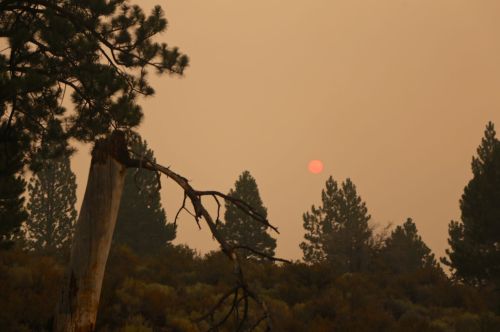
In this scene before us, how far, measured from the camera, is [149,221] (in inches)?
1417

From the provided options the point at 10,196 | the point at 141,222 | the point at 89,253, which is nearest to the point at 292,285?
the point at 10,196

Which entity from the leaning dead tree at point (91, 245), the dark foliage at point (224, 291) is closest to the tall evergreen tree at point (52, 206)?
the dark foliage at point (224, 291)

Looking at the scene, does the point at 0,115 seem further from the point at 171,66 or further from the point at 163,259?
the point at 163,259

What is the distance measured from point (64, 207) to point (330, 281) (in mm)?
26408

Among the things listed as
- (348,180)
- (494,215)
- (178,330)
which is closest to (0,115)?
(178,330)

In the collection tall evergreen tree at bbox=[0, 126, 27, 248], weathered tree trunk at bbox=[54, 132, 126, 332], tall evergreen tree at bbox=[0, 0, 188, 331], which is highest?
tall evergreen tree at bbox=[0, 0, 188, 331]

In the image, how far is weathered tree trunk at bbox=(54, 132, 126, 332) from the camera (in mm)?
3520

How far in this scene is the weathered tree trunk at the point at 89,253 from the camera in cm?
352

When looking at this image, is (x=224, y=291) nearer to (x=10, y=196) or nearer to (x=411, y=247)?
(x=10, y=196)

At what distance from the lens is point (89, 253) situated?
354 cm

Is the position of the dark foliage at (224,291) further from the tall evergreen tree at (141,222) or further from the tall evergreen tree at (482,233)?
the tall evergreen tree at (141,222)

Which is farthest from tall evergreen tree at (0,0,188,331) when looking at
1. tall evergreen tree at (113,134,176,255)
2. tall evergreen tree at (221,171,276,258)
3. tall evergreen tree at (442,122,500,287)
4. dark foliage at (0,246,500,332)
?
tall evergreen tree at (221,171,276,258)

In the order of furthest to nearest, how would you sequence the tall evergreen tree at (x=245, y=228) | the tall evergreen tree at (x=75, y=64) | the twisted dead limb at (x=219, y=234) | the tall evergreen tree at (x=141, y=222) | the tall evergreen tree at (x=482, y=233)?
the tall evergreen tree at (x=245, y=228)
the tall evergreen tree at (x=141, y=222)
the tall evergreen tree at (x=482, y=233)
the tall evergreen tree at (x=75, y=64)
the twisted dead limb at (x=219, y=234)

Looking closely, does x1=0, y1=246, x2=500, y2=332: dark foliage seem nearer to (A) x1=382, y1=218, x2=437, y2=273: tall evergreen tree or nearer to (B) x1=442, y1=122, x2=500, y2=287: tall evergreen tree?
(B) x1=442, y1=122, x2=500, y2=287: tall evergreen tree
